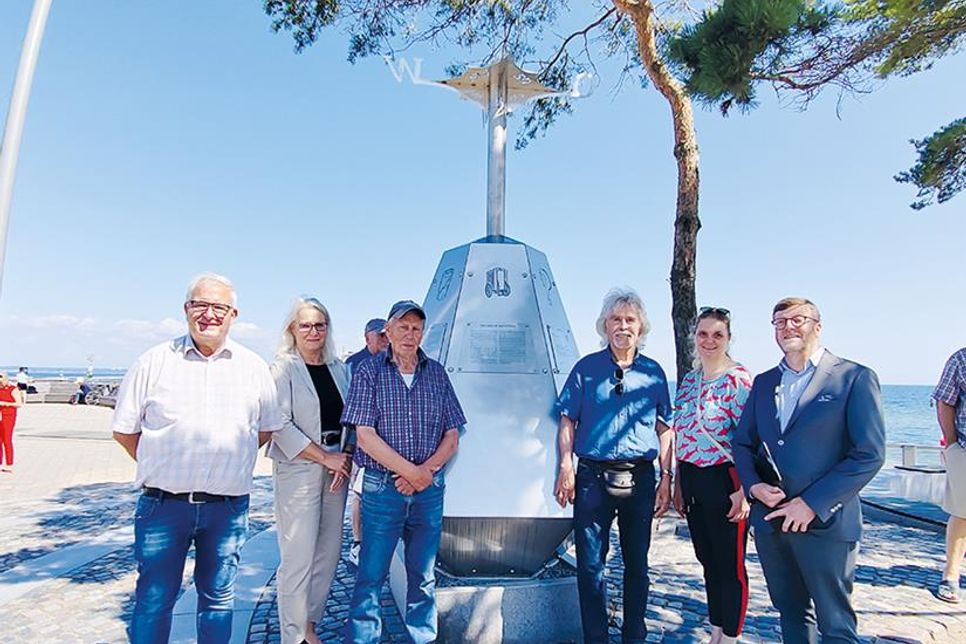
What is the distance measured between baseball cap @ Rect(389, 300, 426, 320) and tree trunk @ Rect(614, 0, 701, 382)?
4.06 m

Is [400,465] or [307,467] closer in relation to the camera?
[400,465]

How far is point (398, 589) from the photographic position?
→ 3.73 meters

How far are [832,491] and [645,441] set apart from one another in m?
0.84

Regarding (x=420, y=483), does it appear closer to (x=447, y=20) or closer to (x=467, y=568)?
(x=467, y=568)

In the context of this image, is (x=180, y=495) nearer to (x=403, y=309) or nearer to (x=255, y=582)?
(x=403, y=309)

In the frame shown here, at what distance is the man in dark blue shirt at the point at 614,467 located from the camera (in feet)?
9.71

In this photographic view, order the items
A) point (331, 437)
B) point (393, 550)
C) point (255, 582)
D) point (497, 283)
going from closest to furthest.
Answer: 1. point (393, 550)
2. point (331, 437)
3. point (497, 283)
4. point (255, 582)

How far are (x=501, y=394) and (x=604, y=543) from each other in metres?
1.14

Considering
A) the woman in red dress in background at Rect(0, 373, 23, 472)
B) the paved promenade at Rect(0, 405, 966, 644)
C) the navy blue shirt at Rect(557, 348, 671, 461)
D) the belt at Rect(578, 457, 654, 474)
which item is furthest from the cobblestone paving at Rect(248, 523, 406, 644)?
the woman in red dress in background at Rect(0, 373, 23, 472)

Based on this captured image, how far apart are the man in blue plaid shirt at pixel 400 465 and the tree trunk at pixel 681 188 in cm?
399

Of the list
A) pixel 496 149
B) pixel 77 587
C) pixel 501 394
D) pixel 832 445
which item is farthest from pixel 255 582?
pixel 496 149

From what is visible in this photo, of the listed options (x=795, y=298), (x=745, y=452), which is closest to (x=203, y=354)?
(x=745, y=452)

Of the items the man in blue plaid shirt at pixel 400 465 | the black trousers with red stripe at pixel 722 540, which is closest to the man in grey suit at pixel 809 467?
the black trousers with red stripe at pixel 722 540

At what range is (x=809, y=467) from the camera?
2.51m
